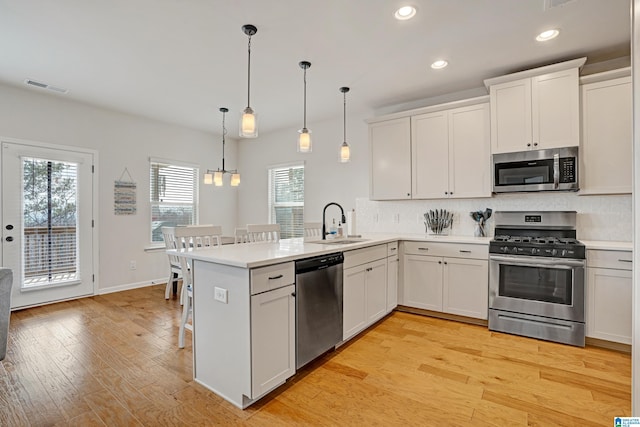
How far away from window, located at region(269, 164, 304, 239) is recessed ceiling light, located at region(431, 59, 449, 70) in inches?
111

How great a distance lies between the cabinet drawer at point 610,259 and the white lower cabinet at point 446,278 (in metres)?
0.84

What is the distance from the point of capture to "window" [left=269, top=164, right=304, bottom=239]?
5621 millimetres

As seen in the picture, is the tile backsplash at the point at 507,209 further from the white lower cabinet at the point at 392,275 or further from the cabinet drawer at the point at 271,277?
the cabinet drawer at the point at 271,277

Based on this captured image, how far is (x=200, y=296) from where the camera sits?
214cm

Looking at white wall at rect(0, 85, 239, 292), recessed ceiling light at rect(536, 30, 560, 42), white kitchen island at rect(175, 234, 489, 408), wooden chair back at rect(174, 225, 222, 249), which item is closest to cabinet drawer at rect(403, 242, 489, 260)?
white kitchen island at rect(175, 234, 489, 408)

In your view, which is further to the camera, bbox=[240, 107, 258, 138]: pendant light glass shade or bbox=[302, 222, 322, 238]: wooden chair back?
bbox=[302, 222, 322, 238]: wooden chair back

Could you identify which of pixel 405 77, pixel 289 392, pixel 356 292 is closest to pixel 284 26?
pixel 405 77

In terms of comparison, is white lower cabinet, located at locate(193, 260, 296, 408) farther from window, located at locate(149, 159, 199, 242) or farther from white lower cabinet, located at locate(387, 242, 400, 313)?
window, located at locate(149, 159, 199, 242)

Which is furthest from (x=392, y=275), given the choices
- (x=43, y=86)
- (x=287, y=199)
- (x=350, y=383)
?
(x=43, y=86)

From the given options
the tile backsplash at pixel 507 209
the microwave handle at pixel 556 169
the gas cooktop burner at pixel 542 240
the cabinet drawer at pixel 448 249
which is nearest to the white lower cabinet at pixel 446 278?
the cabinet drawer at pixel 448 249

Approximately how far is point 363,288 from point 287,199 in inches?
124

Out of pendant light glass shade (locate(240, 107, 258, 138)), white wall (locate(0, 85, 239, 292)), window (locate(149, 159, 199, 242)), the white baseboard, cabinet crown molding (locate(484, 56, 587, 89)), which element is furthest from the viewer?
window (locate(149, 159, 199, 242))

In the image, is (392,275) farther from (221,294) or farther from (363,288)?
(221,294)

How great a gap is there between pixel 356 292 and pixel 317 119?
3231 millimetres
